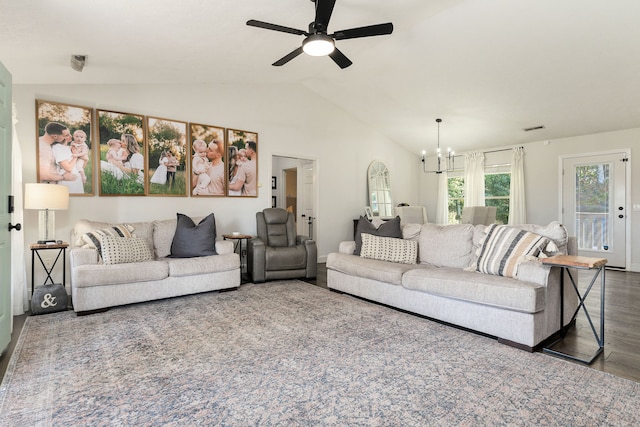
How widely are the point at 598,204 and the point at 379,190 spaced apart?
3.85 meters

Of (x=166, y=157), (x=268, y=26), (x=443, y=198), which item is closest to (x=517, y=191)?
(x=443, y=198)

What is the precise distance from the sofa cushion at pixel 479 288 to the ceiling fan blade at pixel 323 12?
2290 millimetres

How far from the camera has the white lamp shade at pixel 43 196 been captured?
11.3 feet

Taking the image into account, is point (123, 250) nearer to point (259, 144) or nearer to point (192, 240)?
point (192, 240)

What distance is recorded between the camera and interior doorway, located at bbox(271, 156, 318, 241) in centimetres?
725

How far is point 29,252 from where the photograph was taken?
12.8 feet

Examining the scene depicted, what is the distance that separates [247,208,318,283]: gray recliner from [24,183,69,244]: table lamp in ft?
7.33

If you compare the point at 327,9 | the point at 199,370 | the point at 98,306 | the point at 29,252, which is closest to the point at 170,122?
the point at 29,252

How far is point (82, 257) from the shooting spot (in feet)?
11.5

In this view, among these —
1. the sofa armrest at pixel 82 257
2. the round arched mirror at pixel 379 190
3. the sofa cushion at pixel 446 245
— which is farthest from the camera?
the round arched mirror at pixel 379 190

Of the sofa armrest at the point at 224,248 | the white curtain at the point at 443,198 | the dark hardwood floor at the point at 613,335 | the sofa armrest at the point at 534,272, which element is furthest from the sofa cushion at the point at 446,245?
the white curtain at the point at 443,198

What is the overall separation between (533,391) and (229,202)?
14.9 feet

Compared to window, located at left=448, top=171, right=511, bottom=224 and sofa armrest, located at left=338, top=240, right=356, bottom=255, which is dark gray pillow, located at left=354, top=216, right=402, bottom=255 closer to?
sofa armrest, located at left=338, top=240, right=356, bottom=255

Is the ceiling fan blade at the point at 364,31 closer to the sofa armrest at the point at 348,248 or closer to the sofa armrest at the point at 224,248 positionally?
the sofa armrest at the point at 348,248
